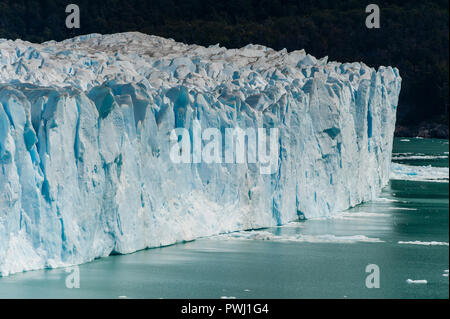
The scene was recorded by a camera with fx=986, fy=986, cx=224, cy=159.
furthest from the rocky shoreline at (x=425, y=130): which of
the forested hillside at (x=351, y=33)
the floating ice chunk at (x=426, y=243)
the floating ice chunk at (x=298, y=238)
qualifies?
the floating ice chunk at (x=298, y=238)

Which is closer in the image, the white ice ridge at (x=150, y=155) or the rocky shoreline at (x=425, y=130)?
the white ice ridge at (x=150, y=155)

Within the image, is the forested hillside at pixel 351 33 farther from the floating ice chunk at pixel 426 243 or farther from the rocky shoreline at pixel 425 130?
the floating ice chunk at pixel 426 243

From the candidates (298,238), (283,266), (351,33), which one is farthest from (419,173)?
(351,33)

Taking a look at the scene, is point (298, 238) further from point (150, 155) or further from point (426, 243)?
point (150, 155)

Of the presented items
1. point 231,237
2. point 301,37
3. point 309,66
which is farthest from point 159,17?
point 231,237

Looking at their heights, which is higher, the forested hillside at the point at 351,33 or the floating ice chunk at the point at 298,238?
the forested hillside at the point at 351,33
